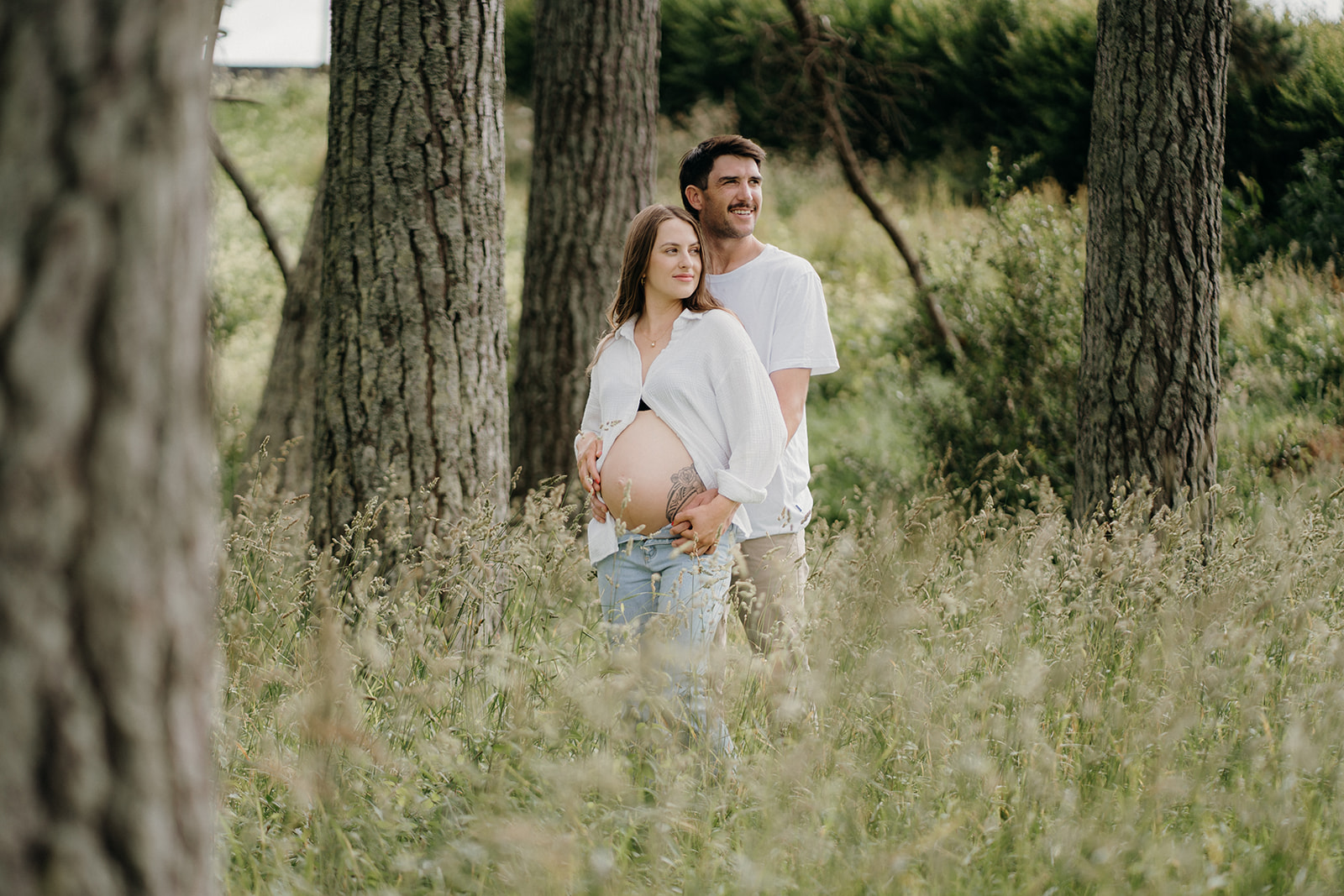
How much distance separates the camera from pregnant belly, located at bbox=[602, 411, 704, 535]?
116 inches

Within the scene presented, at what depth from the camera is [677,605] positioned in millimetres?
Answer: 2830

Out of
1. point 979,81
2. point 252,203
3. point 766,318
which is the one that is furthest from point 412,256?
point 979,81

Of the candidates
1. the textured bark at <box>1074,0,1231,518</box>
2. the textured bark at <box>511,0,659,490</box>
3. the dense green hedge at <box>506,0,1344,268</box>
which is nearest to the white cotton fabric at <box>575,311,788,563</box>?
the textured bark at <box>1074,0,1231,518</box>

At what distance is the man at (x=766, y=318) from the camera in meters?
3.29

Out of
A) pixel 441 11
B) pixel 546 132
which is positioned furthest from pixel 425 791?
pixel 546 132

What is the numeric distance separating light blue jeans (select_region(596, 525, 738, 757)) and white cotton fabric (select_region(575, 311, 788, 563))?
0.09 meters

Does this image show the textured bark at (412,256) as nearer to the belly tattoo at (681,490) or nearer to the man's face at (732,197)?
the man's face at (732,197)

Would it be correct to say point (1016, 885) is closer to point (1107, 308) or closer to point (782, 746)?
point (782, 746)

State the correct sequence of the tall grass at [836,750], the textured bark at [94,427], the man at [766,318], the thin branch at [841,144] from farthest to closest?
the thin branch at [841,144] → the man at [766,318] → the tall grass at [836,750] → the textured bark at [94,427]

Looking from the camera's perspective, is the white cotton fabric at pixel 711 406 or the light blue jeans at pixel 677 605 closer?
the light blue jeans at pixel 677 605

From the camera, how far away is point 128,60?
3.78 feet

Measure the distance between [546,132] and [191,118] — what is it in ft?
16.7

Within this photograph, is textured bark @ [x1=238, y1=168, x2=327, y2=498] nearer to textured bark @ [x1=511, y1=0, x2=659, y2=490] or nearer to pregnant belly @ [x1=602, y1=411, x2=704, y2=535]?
textured bark @ [x1=511, y1=0, x2=659, y2=490]

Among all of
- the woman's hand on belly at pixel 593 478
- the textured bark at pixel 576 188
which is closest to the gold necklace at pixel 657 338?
the woman's hand on belly at pixel 593 478
